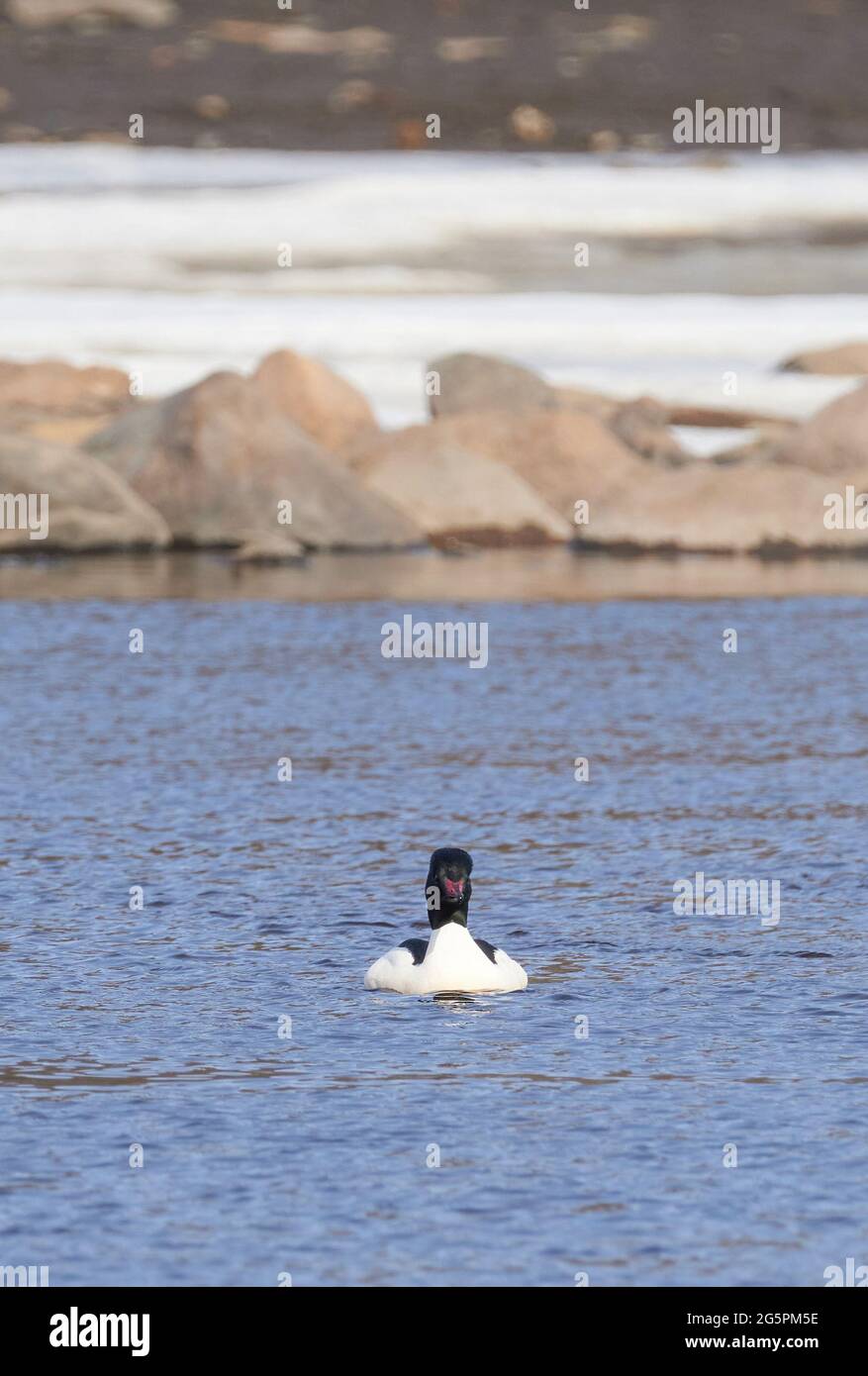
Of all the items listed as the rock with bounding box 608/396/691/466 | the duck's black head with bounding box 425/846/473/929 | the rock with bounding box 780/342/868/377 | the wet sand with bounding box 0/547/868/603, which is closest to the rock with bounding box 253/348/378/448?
the rock with bounding box 608/396/691/466

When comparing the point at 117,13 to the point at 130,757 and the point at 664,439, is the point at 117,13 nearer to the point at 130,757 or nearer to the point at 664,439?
the point at 664,439

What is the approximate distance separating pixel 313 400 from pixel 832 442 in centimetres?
869

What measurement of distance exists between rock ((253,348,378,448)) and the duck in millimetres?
32039

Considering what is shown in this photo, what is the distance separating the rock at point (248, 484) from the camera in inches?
1534

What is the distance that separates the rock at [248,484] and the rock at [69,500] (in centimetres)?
110

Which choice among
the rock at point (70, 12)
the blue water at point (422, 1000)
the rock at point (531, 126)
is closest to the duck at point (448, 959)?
the blue water at point (422, 1000)

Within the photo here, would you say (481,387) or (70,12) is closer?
(481,387)

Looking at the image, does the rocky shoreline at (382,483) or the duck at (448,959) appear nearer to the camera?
the duck at (448,959)

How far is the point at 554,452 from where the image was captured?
43.0 m

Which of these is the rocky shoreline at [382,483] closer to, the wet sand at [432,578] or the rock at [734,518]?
Result: the rock at [734,518]

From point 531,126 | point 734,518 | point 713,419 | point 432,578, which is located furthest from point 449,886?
point 531,126

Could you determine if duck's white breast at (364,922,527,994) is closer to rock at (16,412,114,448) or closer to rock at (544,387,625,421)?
rock at (16,412,114,448)

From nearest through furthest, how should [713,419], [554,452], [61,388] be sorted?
[554,452] < [713,419] < [61,388]

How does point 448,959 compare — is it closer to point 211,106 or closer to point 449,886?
point 449,886
